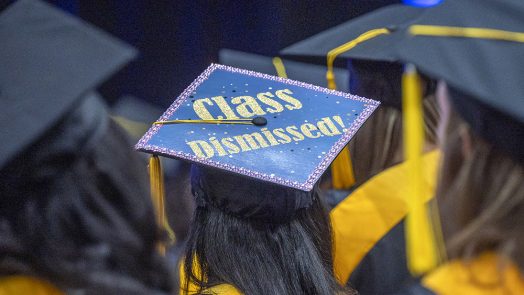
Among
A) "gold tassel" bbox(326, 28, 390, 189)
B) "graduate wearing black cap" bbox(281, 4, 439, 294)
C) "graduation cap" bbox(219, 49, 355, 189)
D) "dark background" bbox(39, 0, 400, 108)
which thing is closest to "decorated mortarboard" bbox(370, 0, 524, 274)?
"graduate wearing black cap" bbox(281, 4, 439, 294)

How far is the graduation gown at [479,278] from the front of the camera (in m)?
1.55

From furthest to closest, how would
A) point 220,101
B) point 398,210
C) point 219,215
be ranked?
point 398,210
point 220,101
point 219,215

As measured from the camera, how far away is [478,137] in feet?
5.49

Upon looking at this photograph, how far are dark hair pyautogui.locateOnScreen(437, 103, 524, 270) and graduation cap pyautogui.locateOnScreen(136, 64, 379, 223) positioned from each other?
30 cm

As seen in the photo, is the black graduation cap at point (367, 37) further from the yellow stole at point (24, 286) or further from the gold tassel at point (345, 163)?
the yellow stole at point (24, 286)

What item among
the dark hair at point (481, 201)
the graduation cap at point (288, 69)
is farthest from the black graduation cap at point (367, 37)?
the dark hair at point (481, 201)

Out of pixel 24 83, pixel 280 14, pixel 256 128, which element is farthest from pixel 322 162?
pixel 280 14

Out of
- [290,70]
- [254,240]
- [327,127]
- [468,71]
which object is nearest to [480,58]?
[468,71]

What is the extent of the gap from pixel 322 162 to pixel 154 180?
0.40 meters

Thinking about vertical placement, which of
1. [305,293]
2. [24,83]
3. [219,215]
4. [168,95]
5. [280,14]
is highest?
[24,83]

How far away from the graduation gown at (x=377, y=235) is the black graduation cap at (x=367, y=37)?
0.34 metres

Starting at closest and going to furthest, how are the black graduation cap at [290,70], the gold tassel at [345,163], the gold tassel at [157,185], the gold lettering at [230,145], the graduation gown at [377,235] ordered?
1. the gold lettering at [230,145]
2. the gold tassel at [157,185]
3. the graduation gown at [377,235]
4. the gold tassel at [345,163]
5. the black graduation cap at [290,70]

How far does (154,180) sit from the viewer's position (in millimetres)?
2021

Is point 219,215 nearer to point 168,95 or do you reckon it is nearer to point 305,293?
point 305,293
